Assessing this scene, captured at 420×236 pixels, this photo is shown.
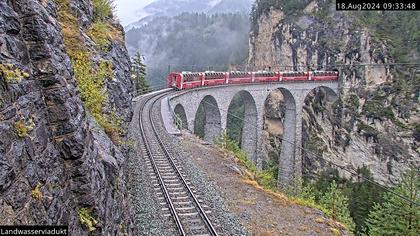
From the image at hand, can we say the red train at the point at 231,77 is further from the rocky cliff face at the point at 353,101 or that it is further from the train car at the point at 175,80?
the rocky cliff face at the point at 353,101

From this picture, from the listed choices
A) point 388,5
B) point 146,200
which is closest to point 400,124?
point 388,5

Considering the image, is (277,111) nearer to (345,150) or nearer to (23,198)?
(345,150)

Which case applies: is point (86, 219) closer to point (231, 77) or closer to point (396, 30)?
point (231, 77)

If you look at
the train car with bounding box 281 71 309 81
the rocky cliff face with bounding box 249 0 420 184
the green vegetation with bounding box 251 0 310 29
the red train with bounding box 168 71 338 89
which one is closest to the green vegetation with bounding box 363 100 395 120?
the rocky cliff face with bounding box 249 0 420 184

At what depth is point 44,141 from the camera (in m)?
4.96

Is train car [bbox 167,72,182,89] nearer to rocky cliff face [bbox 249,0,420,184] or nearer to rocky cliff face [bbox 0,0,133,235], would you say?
rocky cliff face [bbox 249,0,420,184]

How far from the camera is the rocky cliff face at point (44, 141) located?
4.17m

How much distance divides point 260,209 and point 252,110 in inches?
1102

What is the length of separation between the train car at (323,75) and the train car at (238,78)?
11052 mm

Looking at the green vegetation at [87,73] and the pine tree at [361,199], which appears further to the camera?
the pine tree at [361,199]

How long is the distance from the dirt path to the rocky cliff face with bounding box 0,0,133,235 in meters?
5.60

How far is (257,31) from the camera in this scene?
71.9m

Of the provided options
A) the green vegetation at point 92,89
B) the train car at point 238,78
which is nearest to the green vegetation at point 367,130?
the train car at point 238,78

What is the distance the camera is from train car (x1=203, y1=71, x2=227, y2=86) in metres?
34.2
